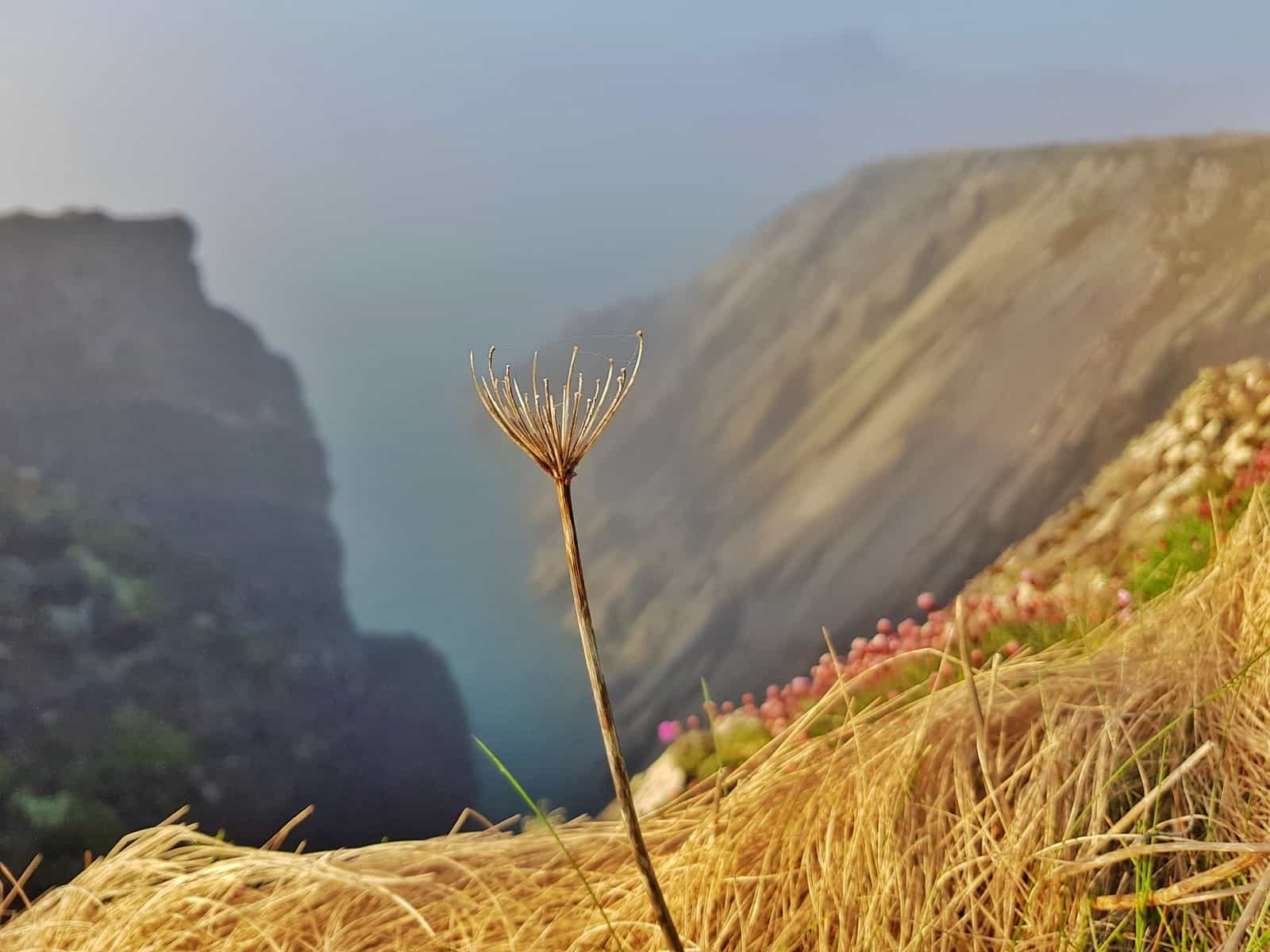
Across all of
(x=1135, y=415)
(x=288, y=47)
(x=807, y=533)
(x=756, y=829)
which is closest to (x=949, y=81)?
(x=1135, y=415)

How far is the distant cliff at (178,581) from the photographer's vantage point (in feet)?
4.81

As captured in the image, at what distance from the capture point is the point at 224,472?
1594 millimetres

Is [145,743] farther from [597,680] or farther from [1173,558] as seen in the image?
[1173,558]

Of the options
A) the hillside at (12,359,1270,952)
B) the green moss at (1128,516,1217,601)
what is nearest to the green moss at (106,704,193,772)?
the hillside at (12,359,1270,952)

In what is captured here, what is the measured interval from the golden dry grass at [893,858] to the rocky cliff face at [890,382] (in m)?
0.50

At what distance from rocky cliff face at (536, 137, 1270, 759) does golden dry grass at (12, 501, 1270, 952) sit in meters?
0.50

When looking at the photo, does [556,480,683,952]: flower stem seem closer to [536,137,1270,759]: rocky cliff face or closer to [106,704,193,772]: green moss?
[536,137,1270,759]: rocky cliff face

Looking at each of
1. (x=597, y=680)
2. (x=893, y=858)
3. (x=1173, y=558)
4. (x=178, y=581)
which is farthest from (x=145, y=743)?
(x=1173, y=558)

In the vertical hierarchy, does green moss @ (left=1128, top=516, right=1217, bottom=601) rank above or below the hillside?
below

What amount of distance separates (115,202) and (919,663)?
145 centimetres

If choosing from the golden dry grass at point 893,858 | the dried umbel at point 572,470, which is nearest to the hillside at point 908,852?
the golden dry grass at point 893,858

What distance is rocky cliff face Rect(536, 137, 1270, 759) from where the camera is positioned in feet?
5.08

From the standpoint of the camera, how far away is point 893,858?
814 mm

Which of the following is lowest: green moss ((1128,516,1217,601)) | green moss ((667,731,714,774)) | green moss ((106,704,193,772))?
green moss ((667,731,714,774))
